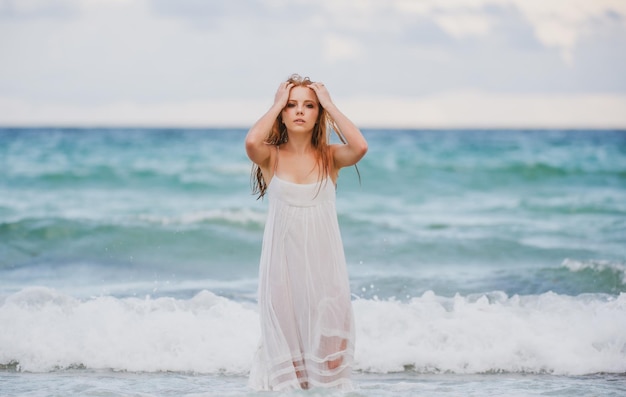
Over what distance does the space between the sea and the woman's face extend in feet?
4.71

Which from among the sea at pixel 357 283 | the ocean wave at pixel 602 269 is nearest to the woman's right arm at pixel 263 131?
the sea at pixel 357 283

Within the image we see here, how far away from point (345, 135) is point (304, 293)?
2.84ft

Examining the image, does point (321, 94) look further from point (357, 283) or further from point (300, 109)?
point (357, 283)

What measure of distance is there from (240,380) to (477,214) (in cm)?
1041

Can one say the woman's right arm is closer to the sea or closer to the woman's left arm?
the woman's left arm

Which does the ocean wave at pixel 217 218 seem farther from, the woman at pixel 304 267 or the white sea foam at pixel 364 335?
the woman at pixel 304 267

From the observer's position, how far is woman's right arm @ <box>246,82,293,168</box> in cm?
479

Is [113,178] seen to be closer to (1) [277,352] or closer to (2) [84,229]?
(2) [84,229]

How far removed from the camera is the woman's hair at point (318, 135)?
16.4 ft

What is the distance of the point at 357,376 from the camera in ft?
22.6

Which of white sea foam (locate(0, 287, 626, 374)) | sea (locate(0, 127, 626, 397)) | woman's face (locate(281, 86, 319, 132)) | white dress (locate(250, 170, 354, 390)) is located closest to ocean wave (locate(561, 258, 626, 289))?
sea (locate(0, 127, 626, 397))

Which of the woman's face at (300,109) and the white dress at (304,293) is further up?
the woman's face at (300,109)

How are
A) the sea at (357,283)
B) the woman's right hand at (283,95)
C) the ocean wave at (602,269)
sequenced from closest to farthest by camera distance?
the woman's right hand at (283,95) < the sea at (357,283) < the ocean wave at (602,269)

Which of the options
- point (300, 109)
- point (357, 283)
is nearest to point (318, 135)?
point (300, 109)
